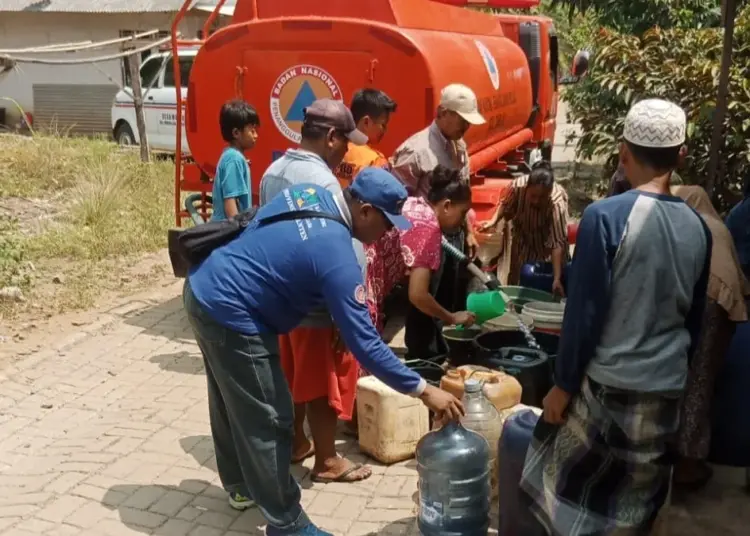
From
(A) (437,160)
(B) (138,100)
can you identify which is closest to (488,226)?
(A) (437,160)

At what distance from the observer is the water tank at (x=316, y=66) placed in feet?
18.4

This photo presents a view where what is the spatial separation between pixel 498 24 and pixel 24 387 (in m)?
5.90

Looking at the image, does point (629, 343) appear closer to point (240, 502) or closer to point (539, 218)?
point (240, 502)

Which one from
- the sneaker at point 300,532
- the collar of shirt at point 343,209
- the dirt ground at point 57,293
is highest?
the collar of shirt at point 343,209

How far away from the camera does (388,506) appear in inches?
159

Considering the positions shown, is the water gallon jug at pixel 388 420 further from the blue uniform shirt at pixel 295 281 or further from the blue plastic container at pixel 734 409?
the blue plastic container at pixel 734 409

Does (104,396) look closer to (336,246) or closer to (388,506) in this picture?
(388,506)

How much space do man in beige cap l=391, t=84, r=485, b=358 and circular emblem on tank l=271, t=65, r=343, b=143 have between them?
2.71ft

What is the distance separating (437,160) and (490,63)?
2.59 meters

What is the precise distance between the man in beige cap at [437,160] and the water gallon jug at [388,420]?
3.22 ft

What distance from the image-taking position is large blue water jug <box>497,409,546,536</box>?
3.25 meters

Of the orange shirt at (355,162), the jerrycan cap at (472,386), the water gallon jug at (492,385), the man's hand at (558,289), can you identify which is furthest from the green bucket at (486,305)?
the jerrycan cap at (472,386)

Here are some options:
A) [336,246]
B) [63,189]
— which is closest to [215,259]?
[336,246]

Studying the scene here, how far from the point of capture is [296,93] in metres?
5.85
